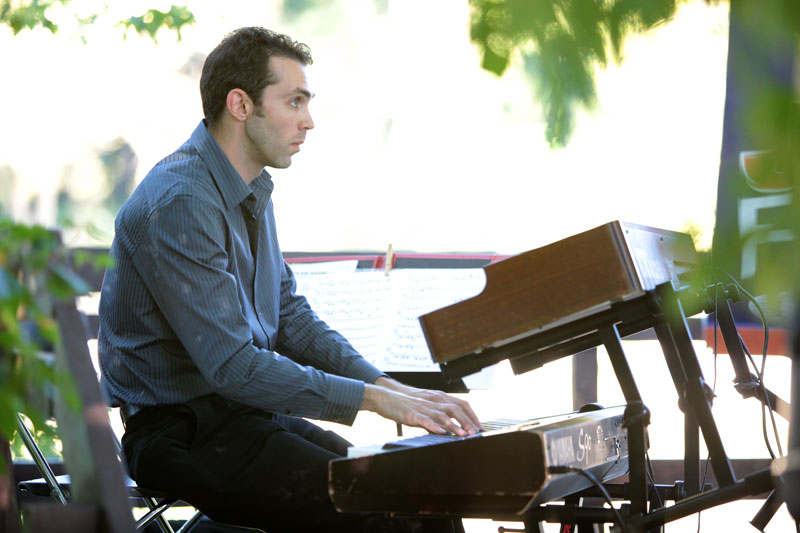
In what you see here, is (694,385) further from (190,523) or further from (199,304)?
(190,523)

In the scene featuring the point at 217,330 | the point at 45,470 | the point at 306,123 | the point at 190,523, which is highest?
the point at 306,123

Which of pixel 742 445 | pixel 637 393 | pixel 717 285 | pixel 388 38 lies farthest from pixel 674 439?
pixel 637 393

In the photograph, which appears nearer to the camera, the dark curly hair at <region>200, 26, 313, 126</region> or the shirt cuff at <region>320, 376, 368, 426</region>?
the shirt cuff at <region>320, 376, 368, 426</region>

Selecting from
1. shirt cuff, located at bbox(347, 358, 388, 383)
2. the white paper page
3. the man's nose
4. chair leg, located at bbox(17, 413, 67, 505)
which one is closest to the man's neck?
the man's nose

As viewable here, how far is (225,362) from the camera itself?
1629mm

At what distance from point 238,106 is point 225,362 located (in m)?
0.74

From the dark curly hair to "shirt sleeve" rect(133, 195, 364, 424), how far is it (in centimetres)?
48

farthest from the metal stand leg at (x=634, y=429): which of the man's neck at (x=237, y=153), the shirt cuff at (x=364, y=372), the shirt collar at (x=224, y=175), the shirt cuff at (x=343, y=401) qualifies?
the man's neck at (x=237, y=153)

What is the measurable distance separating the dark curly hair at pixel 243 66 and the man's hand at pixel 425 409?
847mm

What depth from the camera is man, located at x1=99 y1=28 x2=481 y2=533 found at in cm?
159

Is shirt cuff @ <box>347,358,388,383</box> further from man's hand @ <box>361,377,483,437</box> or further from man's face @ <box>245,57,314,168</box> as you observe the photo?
man's face @ <box>245,57,314,168</box>

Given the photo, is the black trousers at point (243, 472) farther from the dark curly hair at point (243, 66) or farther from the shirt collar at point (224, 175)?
the dark curly hair at point (243, 66)

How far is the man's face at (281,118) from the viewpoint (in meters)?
2.09

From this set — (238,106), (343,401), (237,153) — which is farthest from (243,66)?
(343,401)
